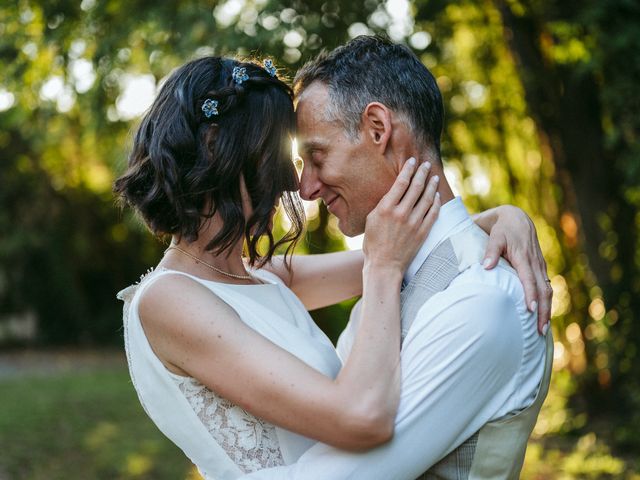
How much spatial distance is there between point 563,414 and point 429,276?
21.8 ft

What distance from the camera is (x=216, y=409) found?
2.12 metres

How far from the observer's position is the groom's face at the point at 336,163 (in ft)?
7.56

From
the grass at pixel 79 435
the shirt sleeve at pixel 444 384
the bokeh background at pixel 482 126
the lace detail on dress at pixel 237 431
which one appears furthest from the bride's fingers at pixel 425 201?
the grass at pixel 79 435

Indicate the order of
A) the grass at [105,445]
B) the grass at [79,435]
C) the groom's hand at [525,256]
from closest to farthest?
the groom's hand at [525,256] → the grass at [105,445] → the grass at [79,435]

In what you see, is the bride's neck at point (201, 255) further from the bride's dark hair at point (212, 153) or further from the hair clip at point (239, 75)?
the hair clip at point (239, 75)

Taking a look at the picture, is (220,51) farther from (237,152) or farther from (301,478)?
(301,478)

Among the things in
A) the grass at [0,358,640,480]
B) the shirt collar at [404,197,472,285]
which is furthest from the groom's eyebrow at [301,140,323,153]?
the grass at [0,358,640,480]

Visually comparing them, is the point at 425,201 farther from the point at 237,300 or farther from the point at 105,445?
the point at 105,445

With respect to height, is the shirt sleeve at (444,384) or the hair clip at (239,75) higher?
the hair clip at (239,75)

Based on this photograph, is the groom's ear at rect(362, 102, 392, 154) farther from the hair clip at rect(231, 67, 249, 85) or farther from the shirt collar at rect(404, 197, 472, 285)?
the hair clip at rect(231, 67, 249, 85)

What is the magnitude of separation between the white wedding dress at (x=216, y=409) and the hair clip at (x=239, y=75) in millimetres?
599

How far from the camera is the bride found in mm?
1854

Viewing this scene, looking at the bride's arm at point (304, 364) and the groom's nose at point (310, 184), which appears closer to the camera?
the bride's arm at point (304, 364)

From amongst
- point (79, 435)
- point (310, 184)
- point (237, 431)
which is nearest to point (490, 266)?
point (310, 184)
